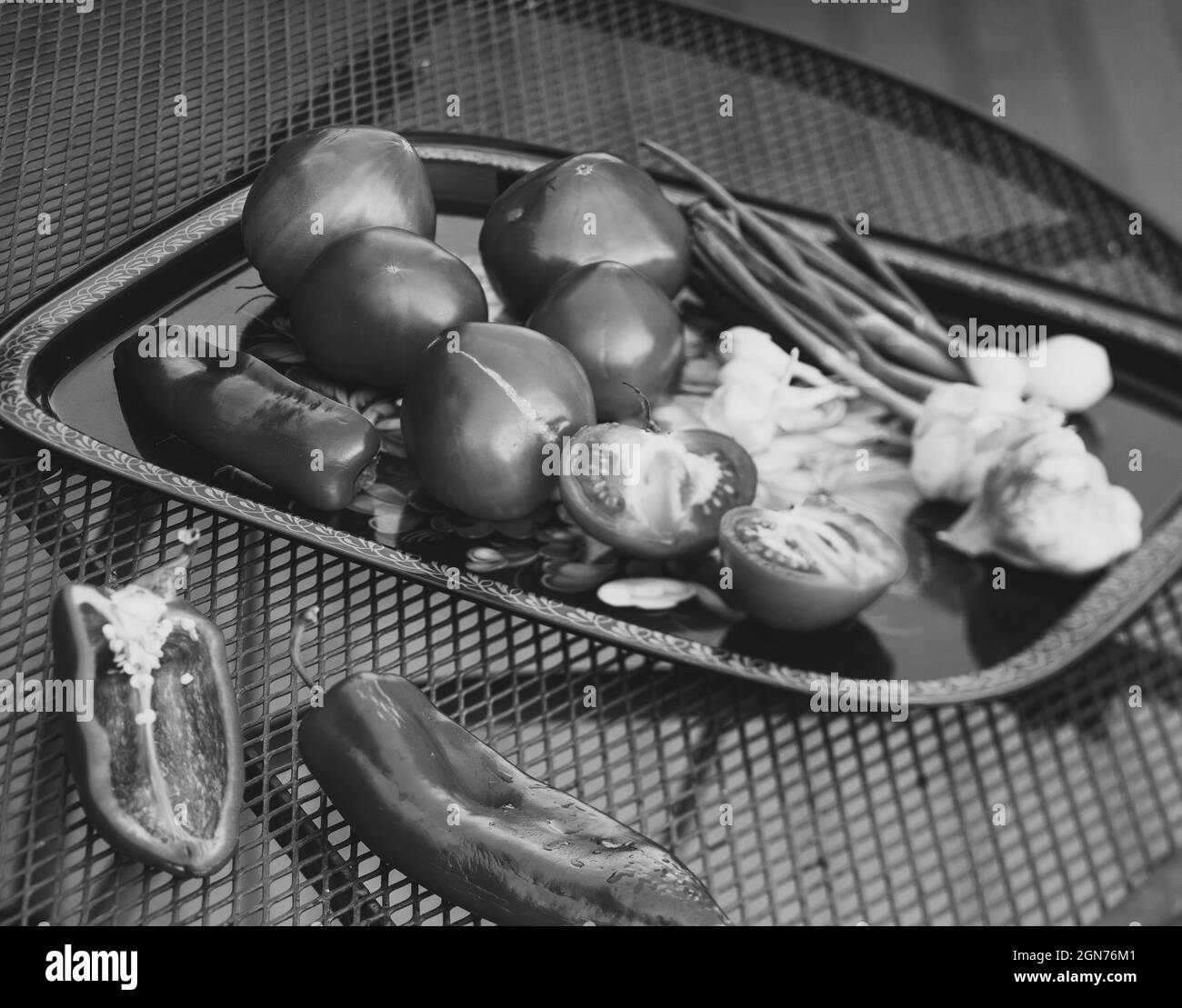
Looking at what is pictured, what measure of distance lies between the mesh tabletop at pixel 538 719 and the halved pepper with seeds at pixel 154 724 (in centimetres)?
2

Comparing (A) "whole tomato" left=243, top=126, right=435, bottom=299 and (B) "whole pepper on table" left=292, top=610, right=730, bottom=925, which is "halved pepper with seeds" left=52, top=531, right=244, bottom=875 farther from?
(A) "whole tomato" left=243, top=126, right=435, bottom=299

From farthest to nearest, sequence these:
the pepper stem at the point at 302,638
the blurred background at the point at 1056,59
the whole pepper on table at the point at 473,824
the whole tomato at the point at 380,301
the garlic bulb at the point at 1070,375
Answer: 1. the blurred background at the point at 1056,59
2. the garlic bulb at the point at 1070,375
3. the whole tomato at the point at 380,301
4. the pepper stem at the point at 302,638
5. the whole pepper on table at the point at 473,824

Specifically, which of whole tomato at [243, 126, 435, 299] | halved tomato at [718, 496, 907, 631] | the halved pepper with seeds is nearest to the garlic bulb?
halved tomato at [718, 496, 907, 631]

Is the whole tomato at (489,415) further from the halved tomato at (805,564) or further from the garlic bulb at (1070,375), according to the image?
the garlic bulb at (1070,375)

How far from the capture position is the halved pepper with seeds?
0.79 m

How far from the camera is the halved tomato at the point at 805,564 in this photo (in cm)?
90

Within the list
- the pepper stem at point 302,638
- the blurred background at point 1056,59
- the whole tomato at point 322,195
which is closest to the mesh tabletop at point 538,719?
the pepper stem at point 302,638

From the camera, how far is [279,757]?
86 cm

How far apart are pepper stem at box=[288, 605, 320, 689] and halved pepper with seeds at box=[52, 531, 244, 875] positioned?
0.05 metres

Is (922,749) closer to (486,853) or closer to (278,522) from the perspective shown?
(486,853)

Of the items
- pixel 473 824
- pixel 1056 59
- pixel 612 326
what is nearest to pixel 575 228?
pixel 612 326
